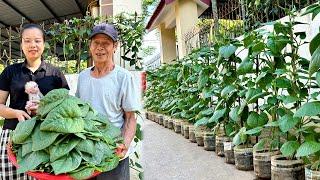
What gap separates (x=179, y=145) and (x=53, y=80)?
11.0ft

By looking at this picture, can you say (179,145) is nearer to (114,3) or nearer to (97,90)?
(114,3)

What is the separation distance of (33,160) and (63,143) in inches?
4.7

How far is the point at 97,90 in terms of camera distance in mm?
1790

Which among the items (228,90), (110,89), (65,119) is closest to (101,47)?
(110,89)

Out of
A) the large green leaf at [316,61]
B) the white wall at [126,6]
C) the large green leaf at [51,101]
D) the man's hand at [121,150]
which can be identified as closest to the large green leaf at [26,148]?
the large green leaf at [51,101]

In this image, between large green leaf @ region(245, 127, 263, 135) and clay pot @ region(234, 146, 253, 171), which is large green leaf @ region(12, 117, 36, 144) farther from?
clay pot @ region(234, 146, 253, 171)

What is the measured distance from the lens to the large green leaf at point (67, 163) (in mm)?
1344

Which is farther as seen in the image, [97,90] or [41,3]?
[41,3]

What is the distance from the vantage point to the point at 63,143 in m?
1.42

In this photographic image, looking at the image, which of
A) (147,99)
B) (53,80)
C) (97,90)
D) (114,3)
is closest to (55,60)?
(114,3)

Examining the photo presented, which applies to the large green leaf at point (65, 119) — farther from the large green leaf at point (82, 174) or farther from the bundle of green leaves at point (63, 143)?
the large green leaf at point (82, 174)

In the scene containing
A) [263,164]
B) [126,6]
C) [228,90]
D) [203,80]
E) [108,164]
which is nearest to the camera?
[108,164]

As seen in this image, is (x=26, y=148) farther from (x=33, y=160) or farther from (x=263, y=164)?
(x=263, y=164)

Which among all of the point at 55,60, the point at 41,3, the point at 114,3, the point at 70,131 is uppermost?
the point at 41,3
